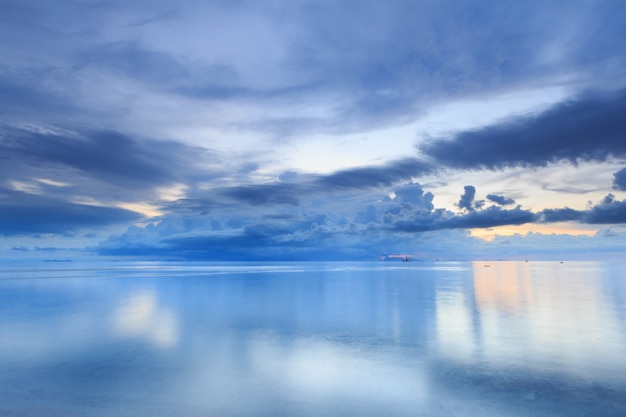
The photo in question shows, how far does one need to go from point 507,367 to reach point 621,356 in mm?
5904

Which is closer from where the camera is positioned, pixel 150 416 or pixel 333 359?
pixel 150 416

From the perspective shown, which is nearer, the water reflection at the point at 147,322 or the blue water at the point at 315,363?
the blue water at the point at 315,363

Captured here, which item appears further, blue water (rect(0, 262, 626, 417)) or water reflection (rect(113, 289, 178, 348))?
water reflection (rect(113, 289, 178, 348))

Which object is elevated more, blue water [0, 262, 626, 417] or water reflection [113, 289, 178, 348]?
water reflection [113, 289, 178, 348]

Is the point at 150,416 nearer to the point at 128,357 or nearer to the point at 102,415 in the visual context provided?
the point at 102,415

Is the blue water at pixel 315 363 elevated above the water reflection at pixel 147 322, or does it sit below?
below

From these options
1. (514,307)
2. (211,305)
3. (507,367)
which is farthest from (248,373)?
(514,307)

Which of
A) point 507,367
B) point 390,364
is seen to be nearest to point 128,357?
point 390,364

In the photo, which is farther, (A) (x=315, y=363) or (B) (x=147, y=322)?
(B) (x=147, y=322)

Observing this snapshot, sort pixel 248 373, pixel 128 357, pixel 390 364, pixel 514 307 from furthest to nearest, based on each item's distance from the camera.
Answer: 1. pixel 514 307
2. pixel 128 357
3. pixel 390 364
4. pixel 248 373

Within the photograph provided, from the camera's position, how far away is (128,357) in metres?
16.8

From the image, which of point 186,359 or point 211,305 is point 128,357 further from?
point 211,305

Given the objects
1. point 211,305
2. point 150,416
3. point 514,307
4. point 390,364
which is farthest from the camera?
point 211,305

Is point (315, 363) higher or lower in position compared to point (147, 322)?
lower
